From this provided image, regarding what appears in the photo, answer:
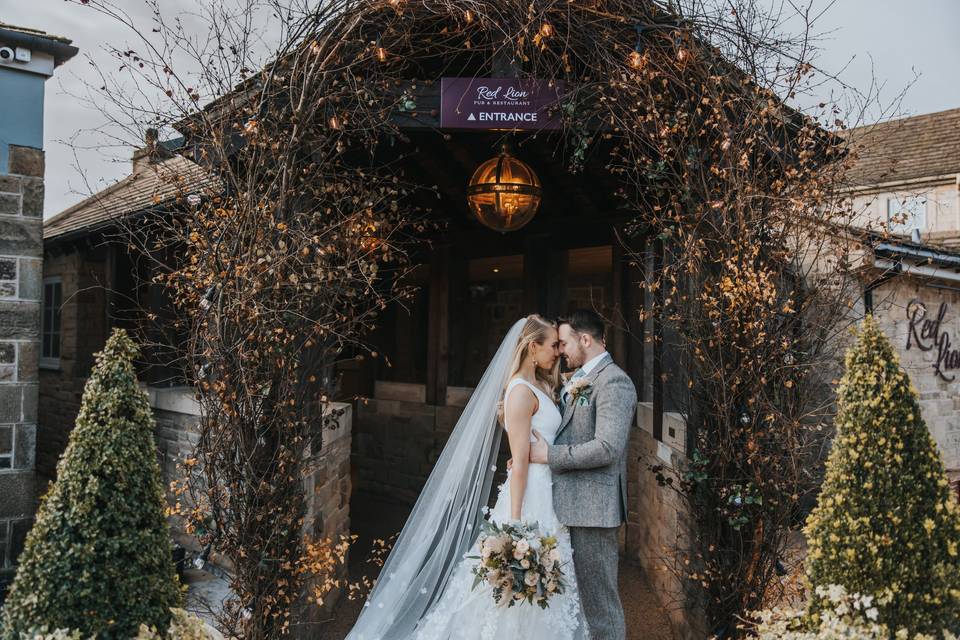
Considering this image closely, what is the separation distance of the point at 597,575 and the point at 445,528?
1.10 metres

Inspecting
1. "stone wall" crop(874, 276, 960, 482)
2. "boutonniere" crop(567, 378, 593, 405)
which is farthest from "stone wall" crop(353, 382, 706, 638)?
"stone wall" crop(874, 276, 960, 482)

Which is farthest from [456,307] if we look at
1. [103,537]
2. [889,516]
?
[889,516]

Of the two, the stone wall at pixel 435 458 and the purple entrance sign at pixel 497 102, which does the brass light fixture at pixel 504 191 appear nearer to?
the purple entrance sign at pixel 497 102

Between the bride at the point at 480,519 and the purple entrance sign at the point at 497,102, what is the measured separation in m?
1.24

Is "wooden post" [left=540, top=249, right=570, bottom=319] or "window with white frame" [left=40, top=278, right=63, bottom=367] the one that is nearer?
"wooden post" [left=540, top=249, right=570, bottom=319]

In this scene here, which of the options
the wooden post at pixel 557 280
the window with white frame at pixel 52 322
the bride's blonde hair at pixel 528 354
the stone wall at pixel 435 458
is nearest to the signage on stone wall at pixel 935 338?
the stone wall at pixel 435 458

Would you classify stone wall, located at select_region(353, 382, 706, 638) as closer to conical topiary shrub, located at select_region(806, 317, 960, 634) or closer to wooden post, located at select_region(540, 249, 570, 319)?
wooden post, located at select_region(540, 249, 570, 319)

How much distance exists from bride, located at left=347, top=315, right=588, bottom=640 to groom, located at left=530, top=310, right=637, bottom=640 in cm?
9

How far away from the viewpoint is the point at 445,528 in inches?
167

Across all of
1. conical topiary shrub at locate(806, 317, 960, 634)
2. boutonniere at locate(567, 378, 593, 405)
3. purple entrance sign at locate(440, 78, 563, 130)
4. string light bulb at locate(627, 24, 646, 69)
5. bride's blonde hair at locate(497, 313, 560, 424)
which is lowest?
conical topiary shrub at locate(806, 317, 960, 634)

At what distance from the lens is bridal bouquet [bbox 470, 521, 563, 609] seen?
3.21 metres

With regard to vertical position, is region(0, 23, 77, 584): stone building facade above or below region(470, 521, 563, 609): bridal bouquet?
above

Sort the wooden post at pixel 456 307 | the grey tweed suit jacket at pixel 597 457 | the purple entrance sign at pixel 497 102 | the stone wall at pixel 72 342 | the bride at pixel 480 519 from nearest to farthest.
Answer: the grey tweed suit jacket at pixel 597 457, the bride at pixel 480 519, the purple entrance sign at pixel 497 102, the wooden post at pixel 456 307, the stone wall at pixel 72 342

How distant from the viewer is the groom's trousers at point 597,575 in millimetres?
3477
